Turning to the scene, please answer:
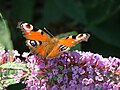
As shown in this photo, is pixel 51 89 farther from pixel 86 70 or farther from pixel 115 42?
pixel 115 42

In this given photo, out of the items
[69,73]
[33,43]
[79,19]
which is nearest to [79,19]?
[79,19]

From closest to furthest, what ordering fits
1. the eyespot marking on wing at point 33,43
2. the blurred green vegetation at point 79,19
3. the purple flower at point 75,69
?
the eyespot marking on wing at point 33,43
the purple flower at point 75,69
the blurred green vegetation at point 79,19

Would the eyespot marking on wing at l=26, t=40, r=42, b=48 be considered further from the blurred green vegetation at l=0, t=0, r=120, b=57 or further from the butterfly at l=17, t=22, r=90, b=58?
the blurred green vegetation at l=0, t=0, r=120, b=57

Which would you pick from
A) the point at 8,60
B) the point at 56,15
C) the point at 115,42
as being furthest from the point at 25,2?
the point at 8,60

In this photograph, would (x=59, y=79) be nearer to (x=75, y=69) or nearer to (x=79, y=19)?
(x=75, y=69)

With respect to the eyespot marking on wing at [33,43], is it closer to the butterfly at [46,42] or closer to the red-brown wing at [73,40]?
the butterfly at [46,42]

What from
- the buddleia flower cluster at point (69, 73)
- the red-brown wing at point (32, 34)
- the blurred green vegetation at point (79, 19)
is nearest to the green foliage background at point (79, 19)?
the blurred green vegetation at point (79, 19)

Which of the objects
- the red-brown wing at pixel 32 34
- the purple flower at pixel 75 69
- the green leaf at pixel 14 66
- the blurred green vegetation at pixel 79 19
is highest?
the blurred green vegetation at pixel 79 19
